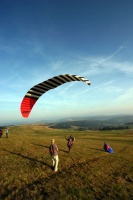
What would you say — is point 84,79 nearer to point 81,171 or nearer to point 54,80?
point 54,80

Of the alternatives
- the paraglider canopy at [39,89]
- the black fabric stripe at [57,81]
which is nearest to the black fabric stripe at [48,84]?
the paraglider canopy at [39,89]

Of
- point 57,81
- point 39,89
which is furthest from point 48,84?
point 39,89

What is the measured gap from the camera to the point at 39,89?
18.2m

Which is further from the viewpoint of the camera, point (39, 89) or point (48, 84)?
point (39, 89)

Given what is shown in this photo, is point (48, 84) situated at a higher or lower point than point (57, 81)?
lower

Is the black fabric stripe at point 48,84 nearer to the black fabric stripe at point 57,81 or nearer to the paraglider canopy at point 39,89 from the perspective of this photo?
the paraglider canopy at point 39,89

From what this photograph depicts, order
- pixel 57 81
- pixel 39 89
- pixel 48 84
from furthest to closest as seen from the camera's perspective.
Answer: pixel 39 89, pixel 48 84, pixel 57 81

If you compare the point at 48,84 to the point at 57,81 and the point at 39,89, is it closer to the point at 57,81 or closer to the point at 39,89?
the point at 57,81

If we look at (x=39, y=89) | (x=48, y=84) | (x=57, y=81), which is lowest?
(x=39, y=89)

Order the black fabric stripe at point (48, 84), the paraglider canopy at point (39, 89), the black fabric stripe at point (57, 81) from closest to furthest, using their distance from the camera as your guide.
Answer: the black fabric stripe at point (57, 81) → the paraglider canopy at point (39, 89) → the black fabric stripe at point (48, 84)

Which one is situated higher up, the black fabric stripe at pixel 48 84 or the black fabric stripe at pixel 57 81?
the black fabric stripe at pixel 57 81

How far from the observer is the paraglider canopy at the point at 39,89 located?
56.1ft

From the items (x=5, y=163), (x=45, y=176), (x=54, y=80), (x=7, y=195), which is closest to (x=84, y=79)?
(x=54, y=80)

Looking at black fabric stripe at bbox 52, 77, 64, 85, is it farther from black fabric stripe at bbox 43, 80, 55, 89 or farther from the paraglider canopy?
black fabric stripe at bbox 43, 80, 55, 89
